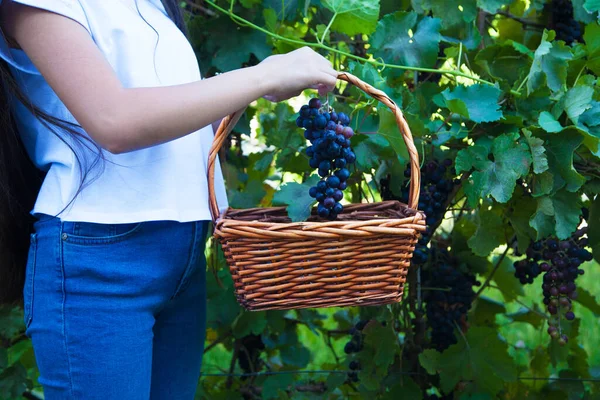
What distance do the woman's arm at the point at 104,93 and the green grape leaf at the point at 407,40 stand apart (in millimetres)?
641

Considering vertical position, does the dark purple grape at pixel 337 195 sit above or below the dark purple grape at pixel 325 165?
below

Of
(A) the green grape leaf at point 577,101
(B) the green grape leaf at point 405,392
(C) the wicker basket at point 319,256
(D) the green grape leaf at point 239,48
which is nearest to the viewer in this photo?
(C) the wicker basket at point 319,256

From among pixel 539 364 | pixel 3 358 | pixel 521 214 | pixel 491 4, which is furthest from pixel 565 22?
pixel 3 358

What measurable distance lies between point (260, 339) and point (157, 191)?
1.32 meters

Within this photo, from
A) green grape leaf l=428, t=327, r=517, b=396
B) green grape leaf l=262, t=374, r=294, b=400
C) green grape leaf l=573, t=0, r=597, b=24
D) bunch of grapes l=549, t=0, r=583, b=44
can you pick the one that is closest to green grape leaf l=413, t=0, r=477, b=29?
green grape leaf l=573, t=0, r=597, b=24

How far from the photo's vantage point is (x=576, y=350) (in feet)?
7.84

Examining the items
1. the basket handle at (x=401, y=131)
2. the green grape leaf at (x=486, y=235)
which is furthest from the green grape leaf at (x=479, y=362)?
the basket handle at (x=401, y=131)

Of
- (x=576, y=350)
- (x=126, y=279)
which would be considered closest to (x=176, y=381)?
(x=126, y=279)

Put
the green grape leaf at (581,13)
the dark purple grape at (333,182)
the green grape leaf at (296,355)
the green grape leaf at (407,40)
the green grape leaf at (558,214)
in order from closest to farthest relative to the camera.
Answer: the dark purple grape at (333,182)
the green grape leaf at (558,214)
the green grape leaf at (407,40)
the green grape leaf at (581,13)
the green grape leaf at (296,355)

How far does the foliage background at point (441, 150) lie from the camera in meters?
1.50

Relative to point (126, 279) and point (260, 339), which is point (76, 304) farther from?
point (260, 339)

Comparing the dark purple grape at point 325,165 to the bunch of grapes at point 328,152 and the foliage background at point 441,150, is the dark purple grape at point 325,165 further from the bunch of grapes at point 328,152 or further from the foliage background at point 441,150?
the foliage background at point 441,150

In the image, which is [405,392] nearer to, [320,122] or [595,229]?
[595,229]

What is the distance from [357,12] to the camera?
5.22ft
